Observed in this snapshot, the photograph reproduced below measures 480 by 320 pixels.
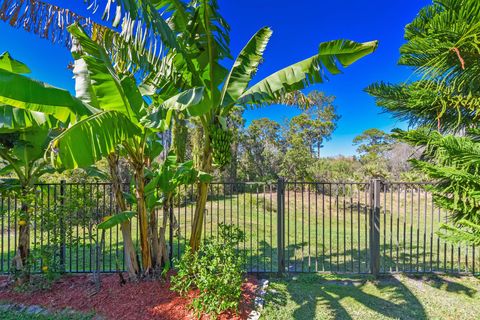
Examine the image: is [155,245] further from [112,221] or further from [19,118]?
[19,118]

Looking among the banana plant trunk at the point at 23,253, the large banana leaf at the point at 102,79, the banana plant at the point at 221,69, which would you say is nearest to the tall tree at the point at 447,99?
the banana plant at the point at 221,69

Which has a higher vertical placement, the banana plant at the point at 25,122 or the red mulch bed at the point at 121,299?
the banana plant at the point at 25,122

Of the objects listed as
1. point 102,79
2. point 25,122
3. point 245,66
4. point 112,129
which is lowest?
point 112,129

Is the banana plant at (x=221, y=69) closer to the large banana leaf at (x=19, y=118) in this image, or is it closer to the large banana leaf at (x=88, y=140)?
the large banana leaf at (x=88, y=140)

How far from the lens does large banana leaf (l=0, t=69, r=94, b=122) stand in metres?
2.39

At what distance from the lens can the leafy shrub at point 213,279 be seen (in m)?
3.13

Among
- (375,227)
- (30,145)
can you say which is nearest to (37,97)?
(30,145)

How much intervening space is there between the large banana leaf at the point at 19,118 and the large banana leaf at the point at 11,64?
0.63 metres

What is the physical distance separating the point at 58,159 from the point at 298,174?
14.7 m

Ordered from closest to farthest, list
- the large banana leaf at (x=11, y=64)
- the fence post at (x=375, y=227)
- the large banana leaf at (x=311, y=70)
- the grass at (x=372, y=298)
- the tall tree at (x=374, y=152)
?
the large banana leaf at (x=311, y=70)
the large banana leaf at (x=11, y=64)
the grass at (x=372, y=298)
the fence post at (x=375, y=227)
the tall tree at (x=374, y=152)

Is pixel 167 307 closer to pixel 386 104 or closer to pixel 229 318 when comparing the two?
pixel 229 318

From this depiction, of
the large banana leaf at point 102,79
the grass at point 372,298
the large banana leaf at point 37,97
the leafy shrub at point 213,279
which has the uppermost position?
the large banana leaf at point 102,79

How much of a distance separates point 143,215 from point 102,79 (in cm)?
203

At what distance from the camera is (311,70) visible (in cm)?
324
